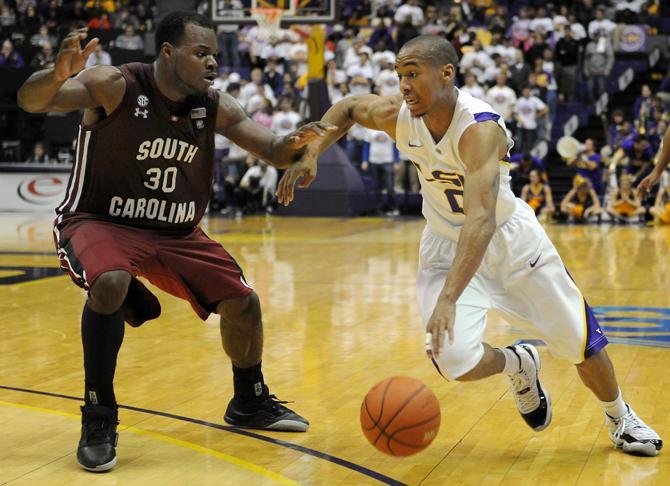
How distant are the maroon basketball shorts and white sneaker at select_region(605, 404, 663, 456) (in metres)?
1.82

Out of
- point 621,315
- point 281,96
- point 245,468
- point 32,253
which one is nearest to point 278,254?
point 32,253

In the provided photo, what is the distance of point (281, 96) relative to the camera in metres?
20.7

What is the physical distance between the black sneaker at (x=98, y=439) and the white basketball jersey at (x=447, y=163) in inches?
67.5

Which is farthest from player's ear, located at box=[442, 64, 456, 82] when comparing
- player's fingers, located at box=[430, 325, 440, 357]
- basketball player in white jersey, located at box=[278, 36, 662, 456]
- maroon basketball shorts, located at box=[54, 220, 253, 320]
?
maroon basketball shorts, located at box=[54, 220, 253, 320]

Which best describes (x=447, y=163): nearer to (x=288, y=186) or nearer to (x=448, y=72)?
(x=448, y=72)

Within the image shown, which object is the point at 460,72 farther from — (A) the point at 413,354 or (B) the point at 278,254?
(A) the point at 413,354

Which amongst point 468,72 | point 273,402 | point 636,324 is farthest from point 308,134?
point 468,72

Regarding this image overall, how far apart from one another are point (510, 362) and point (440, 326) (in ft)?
2.87

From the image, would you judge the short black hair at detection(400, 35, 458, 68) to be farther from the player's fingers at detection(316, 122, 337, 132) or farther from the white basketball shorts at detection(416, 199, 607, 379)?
the white basketball shorts at detection(416, 199, 607, 379)

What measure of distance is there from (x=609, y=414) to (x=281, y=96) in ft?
54.2

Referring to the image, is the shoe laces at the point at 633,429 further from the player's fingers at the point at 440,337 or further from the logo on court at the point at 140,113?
the logo on court at the point at 140,113

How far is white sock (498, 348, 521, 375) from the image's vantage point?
15.8 ft

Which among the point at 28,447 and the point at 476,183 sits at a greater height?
the point at 476,183

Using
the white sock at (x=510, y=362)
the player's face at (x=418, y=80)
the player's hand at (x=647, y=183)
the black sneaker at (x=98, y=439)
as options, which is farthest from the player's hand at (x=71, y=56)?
the player's hand at (x=647, y=183)
